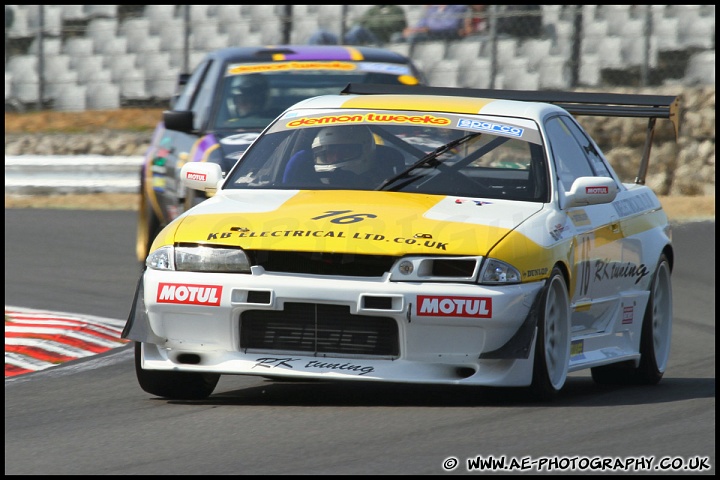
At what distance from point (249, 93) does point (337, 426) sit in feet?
18.6

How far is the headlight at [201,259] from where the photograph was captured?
646 cm

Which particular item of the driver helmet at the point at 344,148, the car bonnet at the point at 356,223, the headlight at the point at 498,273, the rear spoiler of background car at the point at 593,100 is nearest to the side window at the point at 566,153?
the rear spoiler of background car at the point at 593,100

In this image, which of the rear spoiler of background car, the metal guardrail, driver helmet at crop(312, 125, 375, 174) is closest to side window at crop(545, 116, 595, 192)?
the rear spoiler of background car

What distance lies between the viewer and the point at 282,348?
21.2ft

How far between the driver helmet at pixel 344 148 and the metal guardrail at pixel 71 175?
1182 centimetres

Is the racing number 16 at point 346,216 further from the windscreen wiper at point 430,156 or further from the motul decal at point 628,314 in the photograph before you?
the motul decal at point 628,314

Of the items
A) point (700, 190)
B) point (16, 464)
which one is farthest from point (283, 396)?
point (700, 190)

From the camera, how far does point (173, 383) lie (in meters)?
6.87

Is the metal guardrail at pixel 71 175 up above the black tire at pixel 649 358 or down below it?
below

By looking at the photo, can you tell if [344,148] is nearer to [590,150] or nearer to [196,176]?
[196,176]

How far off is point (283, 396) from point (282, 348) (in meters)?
0.63

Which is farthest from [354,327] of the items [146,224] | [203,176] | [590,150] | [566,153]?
[146,224]

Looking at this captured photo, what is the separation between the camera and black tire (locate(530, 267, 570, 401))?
6.54 meters

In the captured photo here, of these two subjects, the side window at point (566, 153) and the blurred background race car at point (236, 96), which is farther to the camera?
the blurred background race car at point (236, 96)
